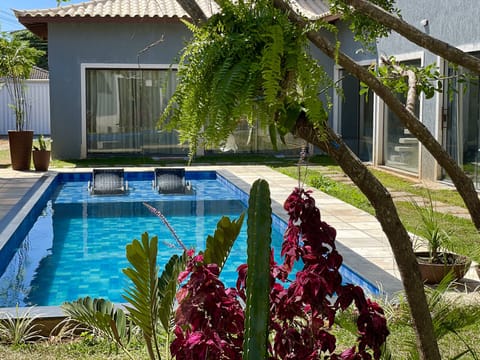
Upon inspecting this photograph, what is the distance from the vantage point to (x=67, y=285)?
313 inches

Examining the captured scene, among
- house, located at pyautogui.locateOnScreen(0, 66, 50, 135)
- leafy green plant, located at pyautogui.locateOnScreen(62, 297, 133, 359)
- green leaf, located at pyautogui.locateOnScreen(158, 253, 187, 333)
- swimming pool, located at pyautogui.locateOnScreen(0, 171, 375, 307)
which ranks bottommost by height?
swimming pool, located at pyautogui.locateOnScreen(0, 171, 375, 307)

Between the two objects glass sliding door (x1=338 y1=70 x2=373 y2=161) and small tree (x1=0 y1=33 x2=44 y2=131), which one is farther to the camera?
glass sliding door (x1=338 y1=70 x2=373 y2=161)

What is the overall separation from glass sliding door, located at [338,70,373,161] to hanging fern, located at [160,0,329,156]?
1685cm

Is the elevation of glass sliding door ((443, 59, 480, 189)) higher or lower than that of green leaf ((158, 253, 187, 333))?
higher

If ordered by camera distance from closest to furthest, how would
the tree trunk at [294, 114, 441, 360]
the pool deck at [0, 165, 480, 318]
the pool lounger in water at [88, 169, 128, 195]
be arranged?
the tree trunk at [294, 114, 441, 360] < the pool deck at [0, 165, 480, 318] < the pool lounger in water at [88, 169, 128, 195]

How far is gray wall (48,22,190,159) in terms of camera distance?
1841 centimetres

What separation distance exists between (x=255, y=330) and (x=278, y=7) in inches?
39.0

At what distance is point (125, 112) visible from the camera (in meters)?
19.9

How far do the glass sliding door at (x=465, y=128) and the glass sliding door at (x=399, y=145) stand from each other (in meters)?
1.37

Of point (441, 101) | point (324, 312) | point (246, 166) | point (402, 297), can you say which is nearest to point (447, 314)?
point (324, 312)

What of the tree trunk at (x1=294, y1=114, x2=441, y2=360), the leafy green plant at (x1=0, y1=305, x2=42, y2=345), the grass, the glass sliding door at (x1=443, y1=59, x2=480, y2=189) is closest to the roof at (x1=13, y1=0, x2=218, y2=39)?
the grass

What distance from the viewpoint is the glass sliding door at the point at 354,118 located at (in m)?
18.7

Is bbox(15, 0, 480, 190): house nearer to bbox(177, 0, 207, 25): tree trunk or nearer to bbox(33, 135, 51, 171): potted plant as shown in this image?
bbox(33, 135, 51, 171): potted plant

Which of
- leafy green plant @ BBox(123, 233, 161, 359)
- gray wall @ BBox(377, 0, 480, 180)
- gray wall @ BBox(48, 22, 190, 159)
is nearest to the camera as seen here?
leafy green plant @ BBox(123, 233, 161, 359)
